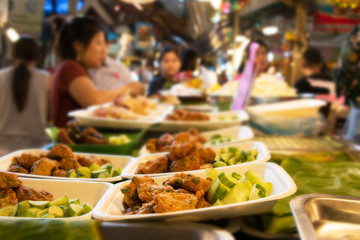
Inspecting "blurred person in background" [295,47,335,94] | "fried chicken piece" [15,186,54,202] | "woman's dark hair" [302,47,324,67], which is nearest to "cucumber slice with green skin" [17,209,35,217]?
"fried chicken piece" [15,186,54,202]

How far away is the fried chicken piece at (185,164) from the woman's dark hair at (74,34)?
3.13 m

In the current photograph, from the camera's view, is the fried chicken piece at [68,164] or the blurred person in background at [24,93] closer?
the fried chicken piece at [68,164]

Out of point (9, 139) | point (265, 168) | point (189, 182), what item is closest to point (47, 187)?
point (189, 182)

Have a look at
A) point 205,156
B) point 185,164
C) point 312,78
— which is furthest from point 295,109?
point 312,78

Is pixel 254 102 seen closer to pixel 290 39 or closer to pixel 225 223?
pixel 225 223

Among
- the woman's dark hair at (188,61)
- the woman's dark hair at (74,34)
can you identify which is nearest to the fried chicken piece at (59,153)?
the woman's dark hair at (74,34)

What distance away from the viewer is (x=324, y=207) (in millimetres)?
1064

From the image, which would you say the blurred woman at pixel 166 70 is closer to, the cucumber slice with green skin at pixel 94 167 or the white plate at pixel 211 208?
the cucumber slice with green skin at pixel 94 167

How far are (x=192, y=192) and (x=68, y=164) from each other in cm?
75

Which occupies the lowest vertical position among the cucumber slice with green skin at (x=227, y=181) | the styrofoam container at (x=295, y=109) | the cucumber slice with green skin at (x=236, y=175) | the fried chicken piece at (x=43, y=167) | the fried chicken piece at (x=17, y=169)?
the fried chicken piece at (x=17, y=169)

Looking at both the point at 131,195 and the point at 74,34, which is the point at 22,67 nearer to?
the point at 74,34

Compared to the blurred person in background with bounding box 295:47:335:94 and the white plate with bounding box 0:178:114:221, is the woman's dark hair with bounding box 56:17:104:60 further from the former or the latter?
the blurred person in background with bounding box 295:47:335:94

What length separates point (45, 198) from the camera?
1275 mm

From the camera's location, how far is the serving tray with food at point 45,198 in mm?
1134
